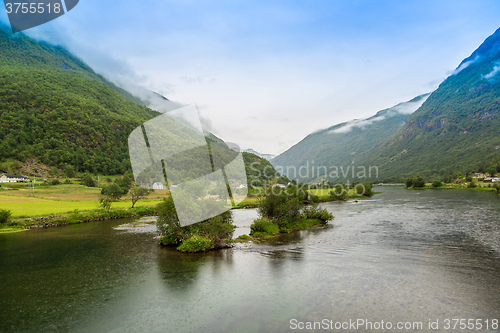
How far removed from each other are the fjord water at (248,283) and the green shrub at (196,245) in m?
1.06

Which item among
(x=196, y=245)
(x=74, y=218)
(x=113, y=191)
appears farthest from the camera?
(x=113, y=191)

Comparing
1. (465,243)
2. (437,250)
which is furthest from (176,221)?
(465,243)

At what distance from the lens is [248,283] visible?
15383 mm

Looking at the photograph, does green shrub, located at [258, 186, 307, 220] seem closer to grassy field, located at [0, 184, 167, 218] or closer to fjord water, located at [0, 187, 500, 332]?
fjord water, located at [0, 187, 500, 332]

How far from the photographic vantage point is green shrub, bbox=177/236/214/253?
76.6 feet

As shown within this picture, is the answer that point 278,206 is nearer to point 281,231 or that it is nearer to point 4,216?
point 281,231

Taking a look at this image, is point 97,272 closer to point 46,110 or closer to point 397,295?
point 397,295

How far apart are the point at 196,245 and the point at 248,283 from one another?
9.36 metres

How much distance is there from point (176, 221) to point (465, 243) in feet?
86.8

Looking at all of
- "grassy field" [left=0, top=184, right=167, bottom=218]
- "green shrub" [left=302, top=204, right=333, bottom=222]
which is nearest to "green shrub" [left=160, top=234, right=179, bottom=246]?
"green shrub" [left=302, top=204, right=333, bottom=222]

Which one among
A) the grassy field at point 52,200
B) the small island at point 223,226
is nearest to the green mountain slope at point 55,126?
the grassy field at point 52,200

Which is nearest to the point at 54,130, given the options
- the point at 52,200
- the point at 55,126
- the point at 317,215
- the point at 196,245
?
the point at 55,126

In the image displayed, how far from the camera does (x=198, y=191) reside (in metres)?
25.8

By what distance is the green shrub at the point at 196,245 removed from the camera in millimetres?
23359
